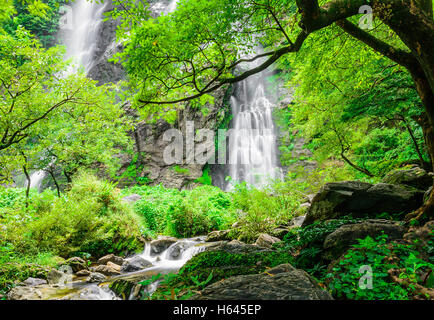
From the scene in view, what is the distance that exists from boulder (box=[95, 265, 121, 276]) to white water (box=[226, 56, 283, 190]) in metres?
12.4

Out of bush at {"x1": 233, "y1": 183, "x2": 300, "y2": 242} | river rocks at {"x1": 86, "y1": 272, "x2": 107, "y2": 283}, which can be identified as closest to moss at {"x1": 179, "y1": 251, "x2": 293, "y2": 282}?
bush at {"x1": 233, "y1": 183, "x2": 300, "y2": 242}

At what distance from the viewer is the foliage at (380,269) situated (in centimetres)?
208

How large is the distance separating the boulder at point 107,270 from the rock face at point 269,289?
17.3 feet

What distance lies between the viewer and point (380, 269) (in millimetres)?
2404

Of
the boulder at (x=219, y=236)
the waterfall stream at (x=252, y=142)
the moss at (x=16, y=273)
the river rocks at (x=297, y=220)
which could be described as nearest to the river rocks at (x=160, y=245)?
the boulder at (x=219, y=236)

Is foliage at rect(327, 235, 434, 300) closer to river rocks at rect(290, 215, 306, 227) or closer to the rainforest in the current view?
the rainforest

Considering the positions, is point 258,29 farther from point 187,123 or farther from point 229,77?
point 187,123

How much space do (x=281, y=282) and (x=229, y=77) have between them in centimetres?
276

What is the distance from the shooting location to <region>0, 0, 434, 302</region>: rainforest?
257cm

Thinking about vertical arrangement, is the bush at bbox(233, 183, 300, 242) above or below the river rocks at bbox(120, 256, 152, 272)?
above

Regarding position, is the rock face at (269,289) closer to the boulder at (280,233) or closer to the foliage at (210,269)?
the foliage at (210,269)

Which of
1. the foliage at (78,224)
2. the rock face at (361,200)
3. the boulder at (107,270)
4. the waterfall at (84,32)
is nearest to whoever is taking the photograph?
the rock face at (361,200)

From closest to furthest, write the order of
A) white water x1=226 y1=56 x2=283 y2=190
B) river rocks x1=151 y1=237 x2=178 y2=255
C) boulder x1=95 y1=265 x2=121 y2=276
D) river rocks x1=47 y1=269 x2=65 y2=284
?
1. river rocks x1=47 y1=269 x2=65 y2=284
2. boulder x1=95 y1=265 x2=121 y2=276
3. river rocks x1=151 y1=237 x2=178 y2=255
4. white water x1=226 y1=56 x2=283 y2=190
